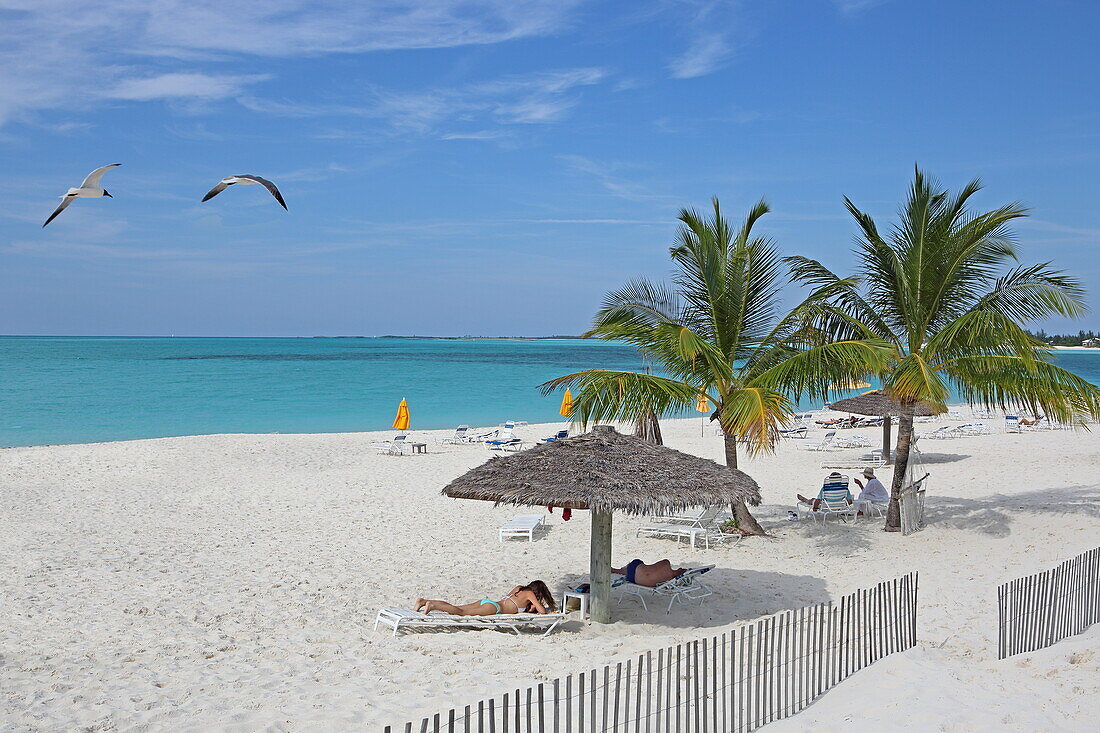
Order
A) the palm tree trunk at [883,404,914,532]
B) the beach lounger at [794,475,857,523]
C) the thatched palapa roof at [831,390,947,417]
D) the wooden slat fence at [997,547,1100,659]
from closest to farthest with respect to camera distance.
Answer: the wooden slat fence at [997,547,1100,659] → the palm tree trunk at [883,404,914,532] → the beach lounger at [794,475,857,523] → the thatched palapa roof at [831,390,947,417]

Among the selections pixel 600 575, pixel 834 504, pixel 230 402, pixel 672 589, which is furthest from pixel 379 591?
pixel 230 402

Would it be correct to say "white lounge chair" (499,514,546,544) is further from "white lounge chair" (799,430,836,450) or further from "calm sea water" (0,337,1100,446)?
"calm sea water" (0,337,1100,446)

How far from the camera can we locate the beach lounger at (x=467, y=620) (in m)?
7.25

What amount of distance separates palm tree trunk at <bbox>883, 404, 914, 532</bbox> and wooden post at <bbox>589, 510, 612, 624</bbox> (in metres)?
5.49

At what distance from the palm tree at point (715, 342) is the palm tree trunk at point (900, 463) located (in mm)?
1007

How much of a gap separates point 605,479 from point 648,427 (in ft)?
19.5

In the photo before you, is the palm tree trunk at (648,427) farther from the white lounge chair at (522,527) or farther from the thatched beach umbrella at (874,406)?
the thatched beach umbrella at (874,406)

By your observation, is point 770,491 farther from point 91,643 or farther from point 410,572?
point 91,643

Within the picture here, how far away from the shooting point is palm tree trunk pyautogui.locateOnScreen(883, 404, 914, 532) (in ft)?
36.7

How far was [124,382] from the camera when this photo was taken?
5219 cm

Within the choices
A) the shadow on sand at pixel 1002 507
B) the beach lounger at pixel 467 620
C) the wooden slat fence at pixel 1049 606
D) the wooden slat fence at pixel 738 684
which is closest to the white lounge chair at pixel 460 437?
the shadow on sand at pixel 1002 507

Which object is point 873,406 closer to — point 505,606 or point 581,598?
point 581,598

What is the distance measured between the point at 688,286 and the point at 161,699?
8.40 metres

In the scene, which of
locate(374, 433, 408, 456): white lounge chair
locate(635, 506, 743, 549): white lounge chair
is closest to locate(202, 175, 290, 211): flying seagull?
locate(635, 506, 743, 549): white lounge chair
